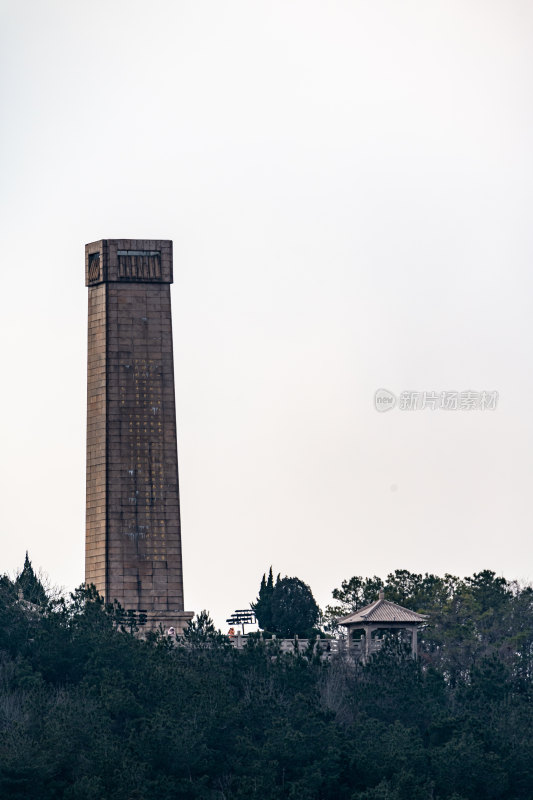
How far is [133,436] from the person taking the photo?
361 ft

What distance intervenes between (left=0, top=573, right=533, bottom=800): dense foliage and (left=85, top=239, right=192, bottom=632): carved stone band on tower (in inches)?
240

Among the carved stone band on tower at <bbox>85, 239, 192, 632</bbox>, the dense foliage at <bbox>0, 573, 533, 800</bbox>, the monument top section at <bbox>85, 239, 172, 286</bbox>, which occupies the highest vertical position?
the monument top section at <bbox>85, 239, 172, 286</bbox>

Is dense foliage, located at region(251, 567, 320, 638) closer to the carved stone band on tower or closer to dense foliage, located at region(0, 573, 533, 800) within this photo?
the carved stone band on tower

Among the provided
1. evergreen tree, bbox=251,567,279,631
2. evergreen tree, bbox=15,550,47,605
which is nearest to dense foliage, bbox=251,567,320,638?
evergreen tree, bbox=251,567,279,631

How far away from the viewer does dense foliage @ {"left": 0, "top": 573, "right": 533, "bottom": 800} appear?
83.1m

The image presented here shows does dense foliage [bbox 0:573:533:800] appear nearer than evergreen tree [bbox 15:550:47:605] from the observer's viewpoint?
Yes

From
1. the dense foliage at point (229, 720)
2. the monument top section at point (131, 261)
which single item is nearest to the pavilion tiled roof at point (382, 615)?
the dense foliage at point (229, 720)

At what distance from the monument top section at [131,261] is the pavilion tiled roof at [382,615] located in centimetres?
2018

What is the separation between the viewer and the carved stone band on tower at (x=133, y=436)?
10888cm

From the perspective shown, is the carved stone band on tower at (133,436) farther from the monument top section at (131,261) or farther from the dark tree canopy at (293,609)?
the dark tree canopy at (293,609)

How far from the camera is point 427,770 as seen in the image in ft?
287

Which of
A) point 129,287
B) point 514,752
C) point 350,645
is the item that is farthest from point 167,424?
point 514,752

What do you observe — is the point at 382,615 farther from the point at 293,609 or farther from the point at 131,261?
the point at 131,261

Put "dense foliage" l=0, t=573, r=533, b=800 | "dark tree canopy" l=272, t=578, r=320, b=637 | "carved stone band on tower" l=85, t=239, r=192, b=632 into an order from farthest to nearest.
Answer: "dark tree canopy" l=272, t=578, r=320, b=637, "carved stone band on tower" l=85, t=239, r=192, b=632, "dense foliage" l=0, t=573, r=533, b=800
